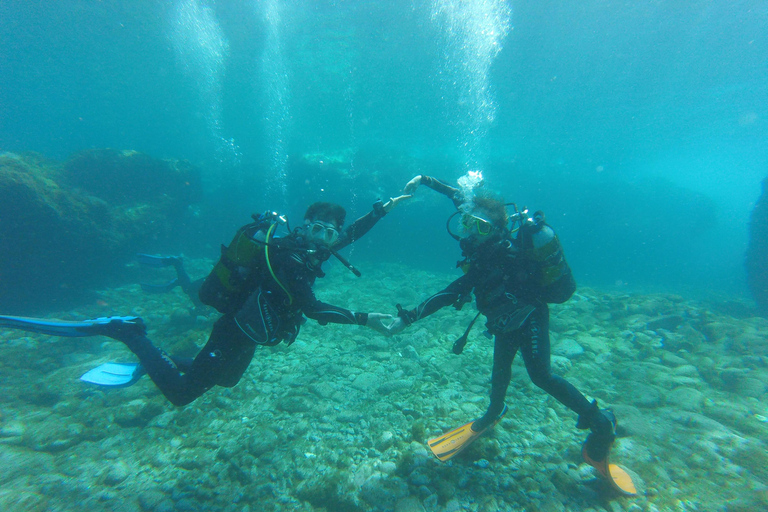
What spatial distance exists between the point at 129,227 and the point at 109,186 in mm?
4240

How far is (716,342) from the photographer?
605cm

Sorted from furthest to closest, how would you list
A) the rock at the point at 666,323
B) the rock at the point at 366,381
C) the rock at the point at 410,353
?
the rock at the point at 666,323 → the rock at the point at 410,353 → the rock at the point at 366,381

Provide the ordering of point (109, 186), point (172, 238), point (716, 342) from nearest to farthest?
point (716, 342), point (109, 186), point (172, 238)

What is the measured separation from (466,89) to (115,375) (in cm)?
2761

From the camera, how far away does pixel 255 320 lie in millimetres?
2643

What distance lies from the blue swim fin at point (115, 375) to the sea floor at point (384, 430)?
79 cm

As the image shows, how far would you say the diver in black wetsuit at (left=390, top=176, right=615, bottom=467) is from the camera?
270cm

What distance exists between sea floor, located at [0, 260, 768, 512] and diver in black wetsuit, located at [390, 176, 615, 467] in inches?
22.9

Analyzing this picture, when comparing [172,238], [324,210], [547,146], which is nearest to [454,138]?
[547,146]

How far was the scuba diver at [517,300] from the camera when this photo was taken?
2.67 meters

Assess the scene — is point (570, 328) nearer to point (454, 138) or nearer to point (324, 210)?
point (324, 210)

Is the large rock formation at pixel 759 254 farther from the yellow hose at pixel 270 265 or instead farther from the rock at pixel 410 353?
the yellow hose at pixel 270 265

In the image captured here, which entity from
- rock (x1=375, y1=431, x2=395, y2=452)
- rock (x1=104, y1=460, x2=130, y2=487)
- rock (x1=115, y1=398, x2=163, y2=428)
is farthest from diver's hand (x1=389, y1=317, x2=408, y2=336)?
rock (x1=115, y1=398, x2=163, y2=428)

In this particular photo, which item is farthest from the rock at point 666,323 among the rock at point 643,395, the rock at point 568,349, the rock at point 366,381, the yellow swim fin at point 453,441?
the rock at point 366,381
